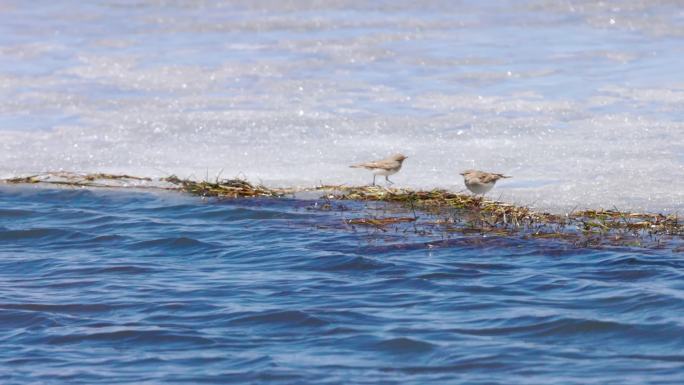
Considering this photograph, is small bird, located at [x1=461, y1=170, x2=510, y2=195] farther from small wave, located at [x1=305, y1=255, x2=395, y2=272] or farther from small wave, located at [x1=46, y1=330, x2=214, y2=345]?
small wave, located at [x1=46, y1=330, x2=214, y2=345]

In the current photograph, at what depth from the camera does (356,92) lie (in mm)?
13812

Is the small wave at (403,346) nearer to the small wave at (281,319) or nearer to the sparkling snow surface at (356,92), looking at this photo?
the small wave at (281,319)

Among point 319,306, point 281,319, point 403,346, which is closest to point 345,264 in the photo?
point 319,306

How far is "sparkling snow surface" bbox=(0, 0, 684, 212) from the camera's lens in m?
10.7

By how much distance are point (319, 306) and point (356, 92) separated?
22.6 ft

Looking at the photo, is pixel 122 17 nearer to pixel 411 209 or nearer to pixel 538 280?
pixel 411 209

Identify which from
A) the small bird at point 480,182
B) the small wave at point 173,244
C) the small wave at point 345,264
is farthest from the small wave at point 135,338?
the small bird at point 480,182

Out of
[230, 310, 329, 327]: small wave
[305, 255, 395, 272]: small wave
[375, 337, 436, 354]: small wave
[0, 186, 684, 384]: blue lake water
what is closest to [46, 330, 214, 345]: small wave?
[0, 186, 684, 384]: blue lake water

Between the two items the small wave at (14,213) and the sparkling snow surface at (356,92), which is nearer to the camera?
the small wave at (14,213)

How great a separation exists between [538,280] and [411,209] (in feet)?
7.11

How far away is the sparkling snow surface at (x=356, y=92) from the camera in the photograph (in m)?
10.7

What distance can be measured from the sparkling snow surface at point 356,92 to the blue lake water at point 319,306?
151 cm

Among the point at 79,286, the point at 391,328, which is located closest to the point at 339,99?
the point at 79,286

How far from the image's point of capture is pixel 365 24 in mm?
17578
